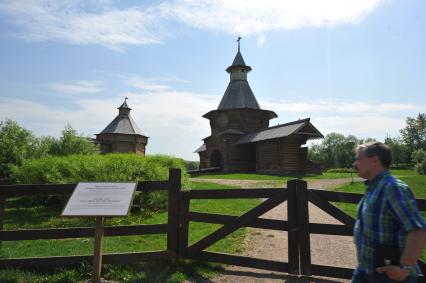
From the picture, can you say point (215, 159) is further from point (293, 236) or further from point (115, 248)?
point (293, 236)

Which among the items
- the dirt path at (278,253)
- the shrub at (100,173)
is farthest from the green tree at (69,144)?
the dirt path at (278,253)

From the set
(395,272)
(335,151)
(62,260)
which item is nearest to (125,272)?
(62,260)

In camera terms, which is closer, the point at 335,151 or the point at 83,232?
the point at 83,232

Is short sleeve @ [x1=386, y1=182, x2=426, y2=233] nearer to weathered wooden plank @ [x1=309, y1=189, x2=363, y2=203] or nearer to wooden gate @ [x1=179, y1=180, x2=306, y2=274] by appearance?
weathered wooden plank @ [x1=309, y1=189, x2=363, y2=203]

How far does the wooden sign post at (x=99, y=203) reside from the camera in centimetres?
545

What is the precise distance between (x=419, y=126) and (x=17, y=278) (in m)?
110

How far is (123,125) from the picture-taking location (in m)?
52.0

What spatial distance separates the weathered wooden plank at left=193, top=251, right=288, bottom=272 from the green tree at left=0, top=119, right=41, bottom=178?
25037 mm

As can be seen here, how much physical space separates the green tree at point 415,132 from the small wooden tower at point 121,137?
7744 centimetres

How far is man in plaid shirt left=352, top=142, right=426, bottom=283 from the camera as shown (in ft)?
8.98

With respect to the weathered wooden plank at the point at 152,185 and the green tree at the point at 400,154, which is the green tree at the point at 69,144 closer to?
the weathered wooden plank at the point at 152,185

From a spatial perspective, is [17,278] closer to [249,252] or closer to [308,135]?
[249,252]

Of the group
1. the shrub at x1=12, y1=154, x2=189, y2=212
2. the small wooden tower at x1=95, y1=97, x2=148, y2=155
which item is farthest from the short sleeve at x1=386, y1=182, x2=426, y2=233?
the small wooden tower at x1=95, y1=97, x2=148, y2=155

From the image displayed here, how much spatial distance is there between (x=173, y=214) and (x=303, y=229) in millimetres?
2312
